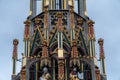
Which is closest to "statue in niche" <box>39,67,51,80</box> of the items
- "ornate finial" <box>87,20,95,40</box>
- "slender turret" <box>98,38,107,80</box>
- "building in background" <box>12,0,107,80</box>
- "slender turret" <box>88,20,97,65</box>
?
"building in background" <box>12,0,107,80</box>

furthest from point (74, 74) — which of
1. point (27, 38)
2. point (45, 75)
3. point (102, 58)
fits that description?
point (27, 38)

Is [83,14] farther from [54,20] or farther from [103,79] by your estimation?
[103,79]

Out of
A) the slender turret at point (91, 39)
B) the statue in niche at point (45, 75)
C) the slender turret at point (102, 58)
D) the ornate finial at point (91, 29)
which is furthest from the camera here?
the ornate finial at point (91, 29)

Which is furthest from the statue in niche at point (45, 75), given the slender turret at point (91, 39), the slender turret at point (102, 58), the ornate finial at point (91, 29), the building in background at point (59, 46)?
the ornate finial at point (91, 29)

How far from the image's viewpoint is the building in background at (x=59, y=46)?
34938 mm

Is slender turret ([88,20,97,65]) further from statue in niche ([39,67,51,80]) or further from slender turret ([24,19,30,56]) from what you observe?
slender turret ([24,19,30,56])

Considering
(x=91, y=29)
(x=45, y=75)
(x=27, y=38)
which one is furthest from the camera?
(x=91, y=29)

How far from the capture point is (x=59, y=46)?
35375 millimetres

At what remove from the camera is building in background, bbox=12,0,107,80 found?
3494 cm

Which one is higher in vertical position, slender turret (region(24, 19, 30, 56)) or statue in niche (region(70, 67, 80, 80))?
slender turret (region(24, 19, 30, 56))

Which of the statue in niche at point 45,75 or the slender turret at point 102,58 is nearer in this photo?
the statue in niche at point 45,75

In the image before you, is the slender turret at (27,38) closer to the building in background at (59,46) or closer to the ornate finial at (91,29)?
the building in background at (59,46)

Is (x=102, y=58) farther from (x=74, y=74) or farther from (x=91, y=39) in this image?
(x=74, y=74)

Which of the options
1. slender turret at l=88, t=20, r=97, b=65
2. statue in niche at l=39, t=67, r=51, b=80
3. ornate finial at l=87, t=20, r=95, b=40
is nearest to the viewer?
statue in niche at l=39, t=67, r=51, b=80
